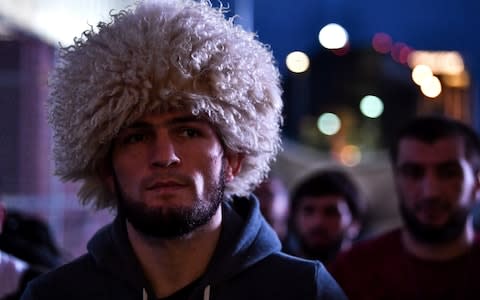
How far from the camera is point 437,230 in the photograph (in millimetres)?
4305

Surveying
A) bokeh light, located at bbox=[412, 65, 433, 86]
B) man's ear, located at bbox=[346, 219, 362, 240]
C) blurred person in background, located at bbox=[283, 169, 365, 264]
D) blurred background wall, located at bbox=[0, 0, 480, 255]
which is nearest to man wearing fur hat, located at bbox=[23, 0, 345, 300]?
blurred person in background, located at bbox=[283, 169, 365, 264]

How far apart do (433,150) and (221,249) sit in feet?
5.09

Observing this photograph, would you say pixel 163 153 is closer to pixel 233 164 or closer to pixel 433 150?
pixel 233 164

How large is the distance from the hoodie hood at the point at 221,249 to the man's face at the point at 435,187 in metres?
1.14

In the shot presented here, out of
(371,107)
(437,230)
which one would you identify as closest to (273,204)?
(437,230)

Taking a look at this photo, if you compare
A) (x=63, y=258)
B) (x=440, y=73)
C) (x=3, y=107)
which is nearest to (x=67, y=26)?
(x=3, y=107)

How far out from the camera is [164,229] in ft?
9.94

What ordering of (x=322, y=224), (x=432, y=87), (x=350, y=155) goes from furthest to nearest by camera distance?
(x=350, y=155) < (x=432, y=87) < (x=322, y=224)

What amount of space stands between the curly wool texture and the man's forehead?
125 cm

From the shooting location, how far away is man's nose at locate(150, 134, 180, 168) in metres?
2.99

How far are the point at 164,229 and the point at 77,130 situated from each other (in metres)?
0.43

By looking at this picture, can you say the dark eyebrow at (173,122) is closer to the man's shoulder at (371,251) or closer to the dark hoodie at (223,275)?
the dark hoodie at (223,275)

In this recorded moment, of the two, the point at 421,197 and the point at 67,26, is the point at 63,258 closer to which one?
the point at 421,197

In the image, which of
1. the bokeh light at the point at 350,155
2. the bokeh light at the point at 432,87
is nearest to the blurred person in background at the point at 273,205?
the bokeh light at the point at 350,155
